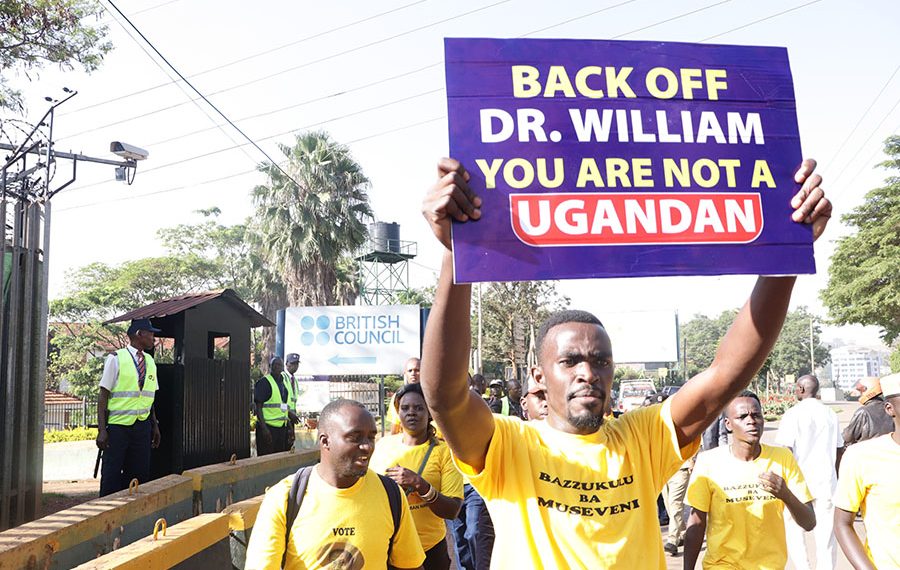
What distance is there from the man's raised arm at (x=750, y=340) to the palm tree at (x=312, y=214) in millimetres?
26579

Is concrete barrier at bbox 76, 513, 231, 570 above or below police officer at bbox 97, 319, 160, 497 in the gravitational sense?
below

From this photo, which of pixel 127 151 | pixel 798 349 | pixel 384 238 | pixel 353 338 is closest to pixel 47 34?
pixel 127 151

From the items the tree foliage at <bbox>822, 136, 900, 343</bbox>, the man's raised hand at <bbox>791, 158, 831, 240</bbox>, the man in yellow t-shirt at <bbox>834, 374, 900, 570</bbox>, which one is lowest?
the man in yellow t-shirt at <bbox>834, 374, 900, 570</bbox>

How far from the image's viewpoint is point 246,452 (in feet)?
39.8

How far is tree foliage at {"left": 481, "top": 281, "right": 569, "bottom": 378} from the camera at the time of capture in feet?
123

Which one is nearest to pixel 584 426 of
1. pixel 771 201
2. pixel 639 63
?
pixel 771 201

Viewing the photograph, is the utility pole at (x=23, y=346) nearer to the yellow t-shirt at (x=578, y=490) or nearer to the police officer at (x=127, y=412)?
the police officer at (x=127, y=412)

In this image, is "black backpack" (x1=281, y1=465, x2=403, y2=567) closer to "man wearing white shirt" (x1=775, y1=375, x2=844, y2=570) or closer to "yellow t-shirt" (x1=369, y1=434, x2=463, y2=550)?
"yellow t-shirt" (x1=369, y1=434, x2=463, y2=550)

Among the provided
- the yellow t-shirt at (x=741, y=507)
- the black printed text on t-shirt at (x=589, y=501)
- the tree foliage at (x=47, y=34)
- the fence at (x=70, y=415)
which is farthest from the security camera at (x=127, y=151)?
the black printed text on t-shirt at (x=589, y=501)

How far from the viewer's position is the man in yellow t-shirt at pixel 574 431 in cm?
238

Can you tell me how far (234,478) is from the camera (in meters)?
8.09

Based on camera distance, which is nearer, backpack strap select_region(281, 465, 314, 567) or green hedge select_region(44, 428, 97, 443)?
backpack strap select_region(281, 465, 314, 567)

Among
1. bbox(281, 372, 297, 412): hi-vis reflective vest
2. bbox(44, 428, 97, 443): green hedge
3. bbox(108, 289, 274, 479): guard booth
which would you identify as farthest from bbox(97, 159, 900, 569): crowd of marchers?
bbox(44, 428, 97, 443): green hedge

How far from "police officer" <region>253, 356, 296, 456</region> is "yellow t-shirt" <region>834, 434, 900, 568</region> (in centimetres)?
821
